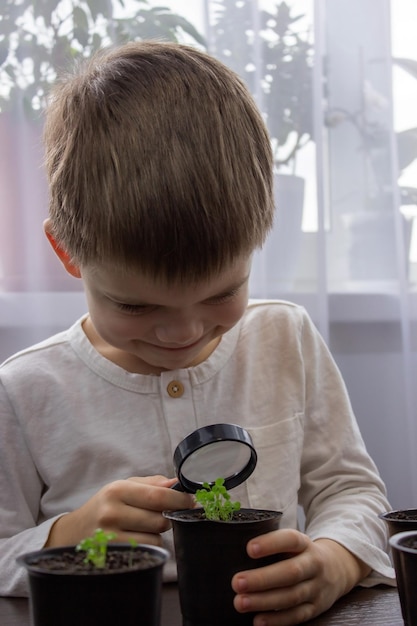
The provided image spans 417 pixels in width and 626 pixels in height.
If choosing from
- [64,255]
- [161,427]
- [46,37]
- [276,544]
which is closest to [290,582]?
[276,544]

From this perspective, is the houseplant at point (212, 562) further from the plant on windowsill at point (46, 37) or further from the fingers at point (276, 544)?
the plant on windowsill at point (46, 37)

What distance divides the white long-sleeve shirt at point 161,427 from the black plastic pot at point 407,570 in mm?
376

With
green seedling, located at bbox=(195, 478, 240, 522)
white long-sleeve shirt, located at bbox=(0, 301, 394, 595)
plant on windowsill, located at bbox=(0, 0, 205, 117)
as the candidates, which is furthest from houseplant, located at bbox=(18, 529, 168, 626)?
plant on windowsill, located at bbox=(0, 0, 205, 117)

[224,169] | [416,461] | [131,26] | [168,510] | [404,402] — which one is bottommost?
[416,461]

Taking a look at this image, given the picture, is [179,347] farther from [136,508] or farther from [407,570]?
[407,570]

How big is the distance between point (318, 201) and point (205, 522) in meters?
1.08

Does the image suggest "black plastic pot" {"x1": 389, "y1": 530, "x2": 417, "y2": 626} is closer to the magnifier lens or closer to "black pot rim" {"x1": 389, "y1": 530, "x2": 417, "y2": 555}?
"black pot rim" {"x1": 389, "y1": 530, "x2": 417, "y2": 555}

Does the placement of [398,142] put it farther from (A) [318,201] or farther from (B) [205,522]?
(B) [205,522]

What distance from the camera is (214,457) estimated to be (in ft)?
2.75

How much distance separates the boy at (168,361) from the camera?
898 mm

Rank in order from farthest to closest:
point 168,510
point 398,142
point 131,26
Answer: point 398,142
point 131,26
point 168,510

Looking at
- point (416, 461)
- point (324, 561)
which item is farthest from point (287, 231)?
point (324, 561)

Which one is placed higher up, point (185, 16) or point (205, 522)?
point (185, 16)

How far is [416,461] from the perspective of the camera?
5.77 ft
